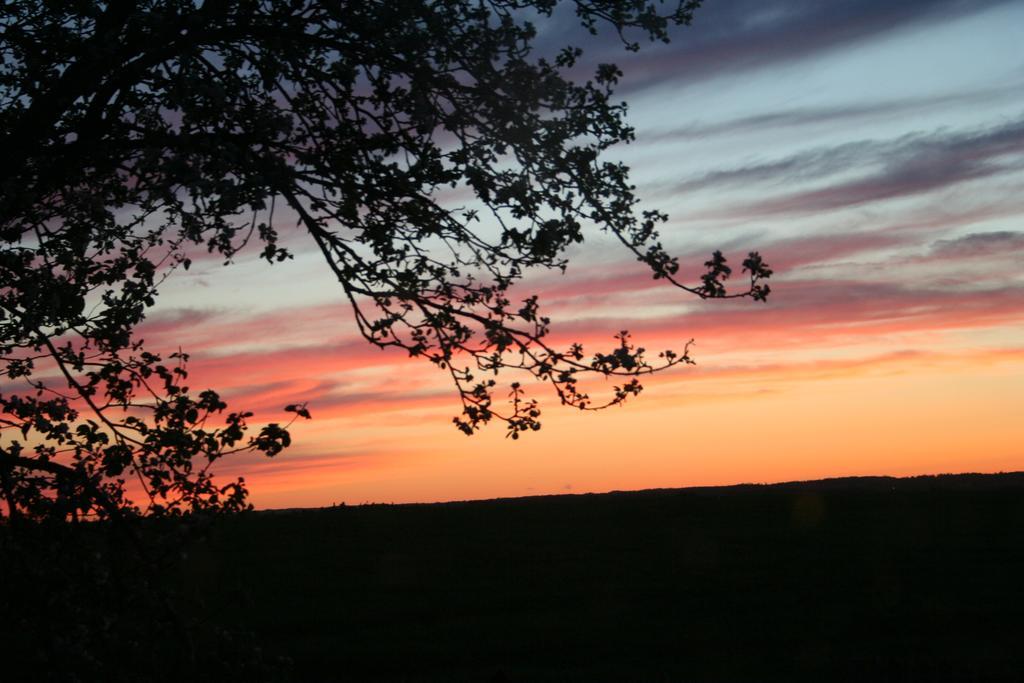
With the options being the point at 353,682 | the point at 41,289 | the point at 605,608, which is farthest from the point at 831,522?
the point at 41,289

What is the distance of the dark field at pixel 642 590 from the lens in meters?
18.8

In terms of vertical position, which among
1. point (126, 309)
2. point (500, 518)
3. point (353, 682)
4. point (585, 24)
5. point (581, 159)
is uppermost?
point (585, 24)

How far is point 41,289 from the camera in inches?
496

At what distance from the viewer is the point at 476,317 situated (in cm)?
1098

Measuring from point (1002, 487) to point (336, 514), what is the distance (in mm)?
29138

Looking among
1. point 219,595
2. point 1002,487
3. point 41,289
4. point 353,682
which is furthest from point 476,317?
point 1002,487

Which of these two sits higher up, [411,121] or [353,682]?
[411,121]

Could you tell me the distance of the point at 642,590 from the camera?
2559cm

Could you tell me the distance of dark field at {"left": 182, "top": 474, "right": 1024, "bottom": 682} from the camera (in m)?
18.8

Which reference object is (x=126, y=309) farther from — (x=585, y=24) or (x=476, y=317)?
(x=585, y=24)

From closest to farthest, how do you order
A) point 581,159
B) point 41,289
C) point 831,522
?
point 581,159 → point 41,289 → point 831,522

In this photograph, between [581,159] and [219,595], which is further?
[219,595]

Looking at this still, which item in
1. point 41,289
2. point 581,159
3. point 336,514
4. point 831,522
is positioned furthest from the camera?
point 336,514

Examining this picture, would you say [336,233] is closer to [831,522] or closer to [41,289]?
[41,289]
